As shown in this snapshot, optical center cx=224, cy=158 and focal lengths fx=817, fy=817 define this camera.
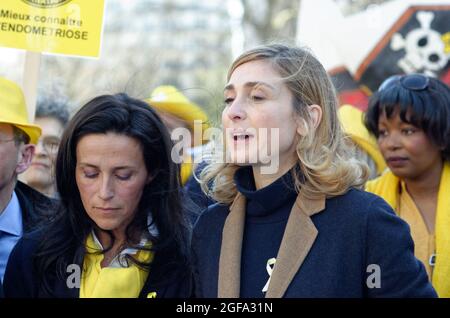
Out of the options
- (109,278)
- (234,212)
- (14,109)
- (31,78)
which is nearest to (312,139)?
(234,212)

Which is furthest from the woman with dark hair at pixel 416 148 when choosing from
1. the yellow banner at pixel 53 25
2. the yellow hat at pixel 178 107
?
the yellow banner at pixel 53 25

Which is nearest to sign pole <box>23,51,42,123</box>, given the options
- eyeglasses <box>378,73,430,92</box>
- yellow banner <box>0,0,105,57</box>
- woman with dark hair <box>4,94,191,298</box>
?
yellow banner <box>0,0,105,57</box>

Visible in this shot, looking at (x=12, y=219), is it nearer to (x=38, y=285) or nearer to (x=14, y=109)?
(x=14, y=109)

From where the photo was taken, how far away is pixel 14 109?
353 centimetres

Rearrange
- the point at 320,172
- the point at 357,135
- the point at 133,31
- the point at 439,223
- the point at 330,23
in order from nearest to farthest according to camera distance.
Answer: the point at 320,172 → the point at 439,223 → the point at 357,135 → the point at 330,23 → the point at 133,31

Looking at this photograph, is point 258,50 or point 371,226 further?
point 258,50

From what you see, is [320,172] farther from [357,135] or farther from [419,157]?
[357,135]

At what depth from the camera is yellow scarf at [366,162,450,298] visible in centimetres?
354

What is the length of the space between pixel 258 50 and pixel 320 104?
296 mm

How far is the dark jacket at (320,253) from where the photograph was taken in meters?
2.58

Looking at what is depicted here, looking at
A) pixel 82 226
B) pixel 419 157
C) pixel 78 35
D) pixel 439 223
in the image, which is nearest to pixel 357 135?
pixel 419 157

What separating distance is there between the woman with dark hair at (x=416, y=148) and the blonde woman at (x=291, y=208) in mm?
1081

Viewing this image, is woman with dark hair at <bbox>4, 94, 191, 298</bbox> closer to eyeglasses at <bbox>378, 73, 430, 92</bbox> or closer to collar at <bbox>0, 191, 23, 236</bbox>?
collar at <bbox>0, 191, 23, 236</bbox>
